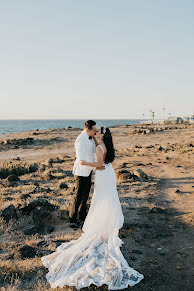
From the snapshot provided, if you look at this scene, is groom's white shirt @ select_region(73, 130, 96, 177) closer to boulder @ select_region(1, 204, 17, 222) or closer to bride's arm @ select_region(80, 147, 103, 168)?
bride's arm @ select_region(80, 147, 103, 168)

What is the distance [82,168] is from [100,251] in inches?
90.1

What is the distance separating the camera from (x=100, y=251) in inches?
218

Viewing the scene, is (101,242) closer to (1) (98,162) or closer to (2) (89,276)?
(2) (89,276)

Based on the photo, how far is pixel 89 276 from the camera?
466 cm

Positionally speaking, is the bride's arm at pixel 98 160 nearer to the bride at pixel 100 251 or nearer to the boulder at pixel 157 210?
the bride at pixel 100 251

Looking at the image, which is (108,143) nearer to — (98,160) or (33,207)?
(98,160)

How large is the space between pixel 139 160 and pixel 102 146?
14.1 metres

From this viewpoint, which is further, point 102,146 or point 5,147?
point 5,147

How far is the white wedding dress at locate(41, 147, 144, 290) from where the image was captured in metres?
4.57

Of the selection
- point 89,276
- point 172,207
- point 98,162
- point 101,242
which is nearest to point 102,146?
→ point 98,162

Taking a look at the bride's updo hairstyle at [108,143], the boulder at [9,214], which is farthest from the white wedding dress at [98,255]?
the boulder at [9,214]

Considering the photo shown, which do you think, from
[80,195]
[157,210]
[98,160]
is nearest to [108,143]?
[98,160]

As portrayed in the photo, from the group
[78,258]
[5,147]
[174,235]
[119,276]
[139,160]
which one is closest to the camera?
[119,276]

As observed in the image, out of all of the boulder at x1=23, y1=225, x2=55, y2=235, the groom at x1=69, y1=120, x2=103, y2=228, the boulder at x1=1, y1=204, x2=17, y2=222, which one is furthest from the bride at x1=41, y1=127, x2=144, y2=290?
the boulder at x1=1, y1=204, x2=17, y2=222
